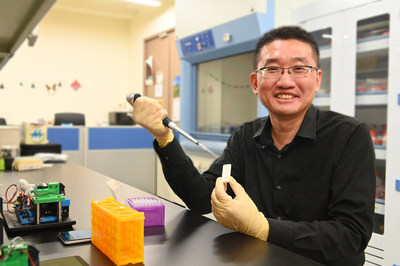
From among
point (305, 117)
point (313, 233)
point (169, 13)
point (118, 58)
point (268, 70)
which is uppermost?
point (169, 13)

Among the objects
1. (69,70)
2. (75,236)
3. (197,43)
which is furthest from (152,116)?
(69,70)

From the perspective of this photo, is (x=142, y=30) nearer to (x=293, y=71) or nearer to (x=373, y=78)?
(x=373, y=78)

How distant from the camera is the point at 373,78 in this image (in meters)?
1.90

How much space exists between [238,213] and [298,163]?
1.21ft

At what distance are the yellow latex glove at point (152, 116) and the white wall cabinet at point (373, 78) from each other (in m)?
1.15

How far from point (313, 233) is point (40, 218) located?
641 millimetres

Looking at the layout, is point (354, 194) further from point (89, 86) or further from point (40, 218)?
point (89, 86)

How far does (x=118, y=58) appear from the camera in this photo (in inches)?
241

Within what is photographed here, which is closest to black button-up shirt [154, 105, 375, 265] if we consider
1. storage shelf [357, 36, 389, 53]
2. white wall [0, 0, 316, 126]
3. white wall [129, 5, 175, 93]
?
storage shelf [357, 36, 389, 53]

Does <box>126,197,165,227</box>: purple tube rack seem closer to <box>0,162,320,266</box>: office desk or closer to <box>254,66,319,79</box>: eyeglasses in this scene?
<box>0,162,320,266</box>: office desk

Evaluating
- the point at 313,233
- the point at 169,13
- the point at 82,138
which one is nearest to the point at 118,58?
the point at 169,13

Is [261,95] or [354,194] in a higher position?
[261,95]

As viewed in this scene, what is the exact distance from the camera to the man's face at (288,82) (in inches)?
43.7

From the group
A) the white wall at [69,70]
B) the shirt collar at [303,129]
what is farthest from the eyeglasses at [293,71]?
the white wall at [69,70]
